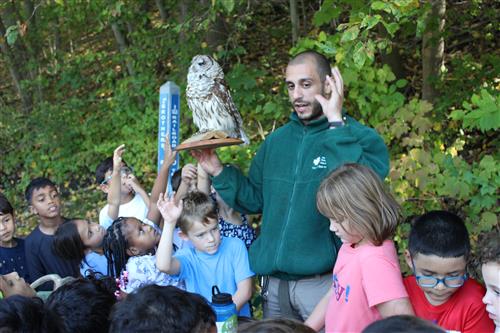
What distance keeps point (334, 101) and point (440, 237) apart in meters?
0.79

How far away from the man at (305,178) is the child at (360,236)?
0.83ft

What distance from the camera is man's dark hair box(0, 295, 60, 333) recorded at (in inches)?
78.8

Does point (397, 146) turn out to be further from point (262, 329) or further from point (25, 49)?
point (25, 49)

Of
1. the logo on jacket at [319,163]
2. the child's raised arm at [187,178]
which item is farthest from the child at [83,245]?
the logo on jacket at [319,163]

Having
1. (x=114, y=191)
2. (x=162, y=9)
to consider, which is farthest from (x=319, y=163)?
(x=162, y=9)

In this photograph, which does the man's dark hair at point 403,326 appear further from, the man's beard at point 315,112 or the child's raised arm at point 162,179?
the child's raised arm at point 162,179

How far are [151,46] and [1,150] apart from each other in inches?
154

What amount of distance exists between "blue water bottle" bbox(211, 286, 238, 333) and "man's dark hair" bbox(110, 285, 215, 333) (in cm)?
28

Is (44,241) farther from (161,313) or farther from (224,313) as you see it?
(161,313)

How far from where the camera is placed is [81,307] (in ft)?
7.75

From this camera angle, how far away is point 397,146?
527 cm

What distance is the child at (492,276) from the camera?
2.23 meters

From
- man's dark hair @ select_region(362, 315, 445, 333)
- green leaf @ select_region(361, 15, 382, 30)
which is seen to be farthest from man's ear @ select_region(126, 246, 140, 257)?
man's dark hair @ select_region(362, 315, 445, 333)

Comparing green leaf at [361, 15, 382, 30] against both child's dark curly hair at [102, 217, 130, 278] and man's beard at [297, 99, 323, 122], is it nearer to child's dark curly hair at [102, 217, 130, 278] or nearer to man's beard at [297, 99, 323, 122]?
man's beard at [297, 99, 323, 122]
